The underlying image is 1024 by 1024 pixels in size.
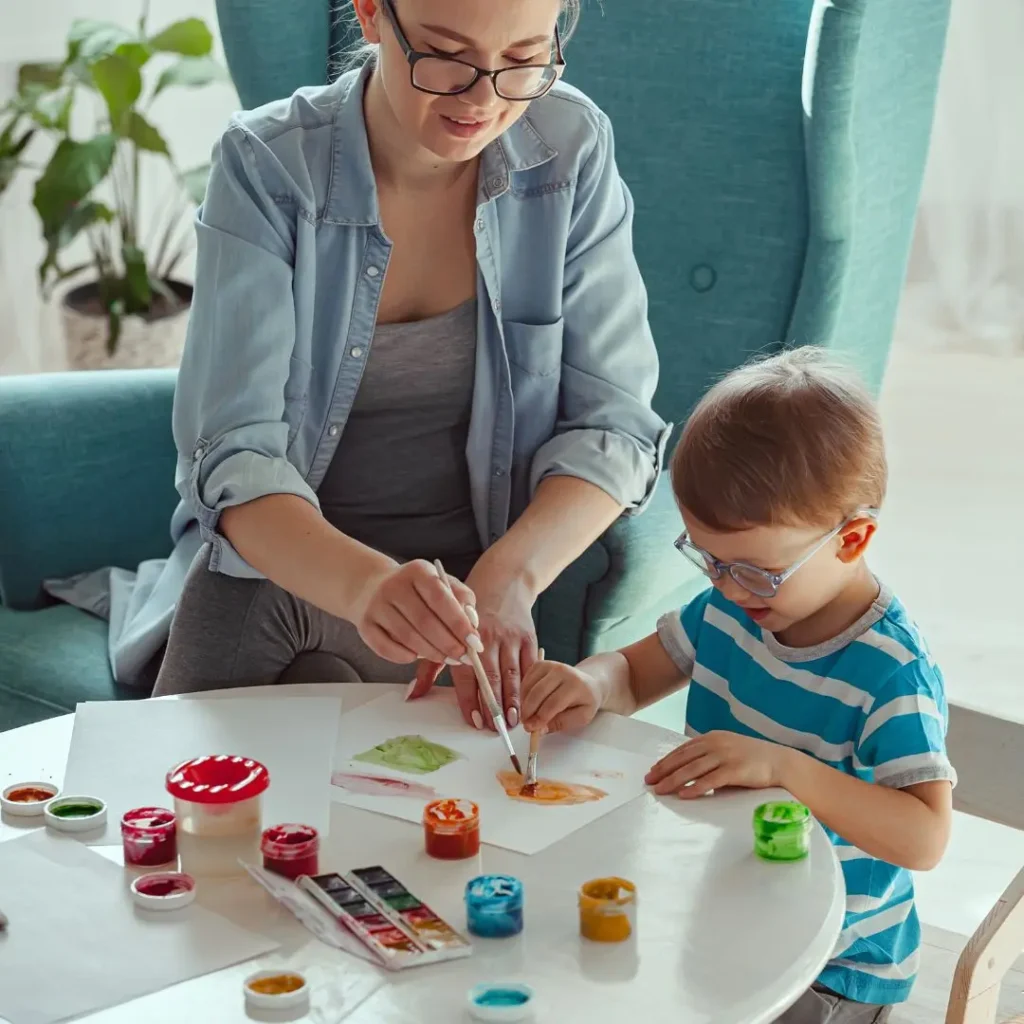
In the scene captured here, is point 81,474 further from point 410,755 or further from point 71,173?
point 71,173

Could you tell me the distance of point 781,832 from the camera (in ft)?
3.59

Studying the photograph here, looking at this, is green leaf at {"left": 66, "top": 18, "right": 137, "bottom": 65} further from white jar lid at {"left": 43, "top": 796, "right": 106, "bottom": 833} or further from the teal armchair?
white jar lid at {"left": 43, "top": 796, "right": 106, "bottom": 833}

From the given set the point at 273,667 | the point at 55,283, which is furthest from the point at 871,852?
the point at 55,283

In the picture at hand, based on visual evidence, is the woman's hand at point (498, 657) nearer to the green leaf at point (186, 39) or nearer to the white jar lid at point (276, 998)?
the white jar lid at point (276, 998)

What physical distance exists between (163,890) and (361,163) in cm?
81

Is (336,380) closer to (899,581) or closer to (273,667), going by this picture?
(273,667)

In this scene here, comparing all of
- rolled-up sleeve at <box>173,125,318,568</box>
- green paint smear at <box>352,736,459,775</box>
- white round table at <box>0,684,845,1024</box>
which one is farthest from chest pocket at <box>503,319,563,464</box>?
white round table at <box>0,684,845,1024</box>

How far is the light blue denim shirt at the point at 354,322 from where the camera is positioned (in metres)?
1.53

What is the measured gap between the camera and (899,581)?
325 cm

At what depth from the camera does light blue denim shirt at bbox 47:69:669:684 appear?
1.53 metres

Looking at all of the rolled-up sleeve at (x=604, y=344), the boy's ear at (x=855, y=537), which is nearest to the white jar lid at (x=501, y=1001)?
the boy's ear at (x=855, y=537)

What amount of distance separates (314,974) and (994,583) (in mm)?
2548

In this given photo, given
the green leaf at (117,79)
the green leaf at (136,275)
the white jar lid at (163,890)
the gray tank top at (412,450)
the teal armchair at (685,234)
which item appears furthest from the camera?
the green leaf at (136,275)

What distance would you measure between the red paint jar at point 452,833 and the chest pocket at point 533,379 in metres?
0.65
